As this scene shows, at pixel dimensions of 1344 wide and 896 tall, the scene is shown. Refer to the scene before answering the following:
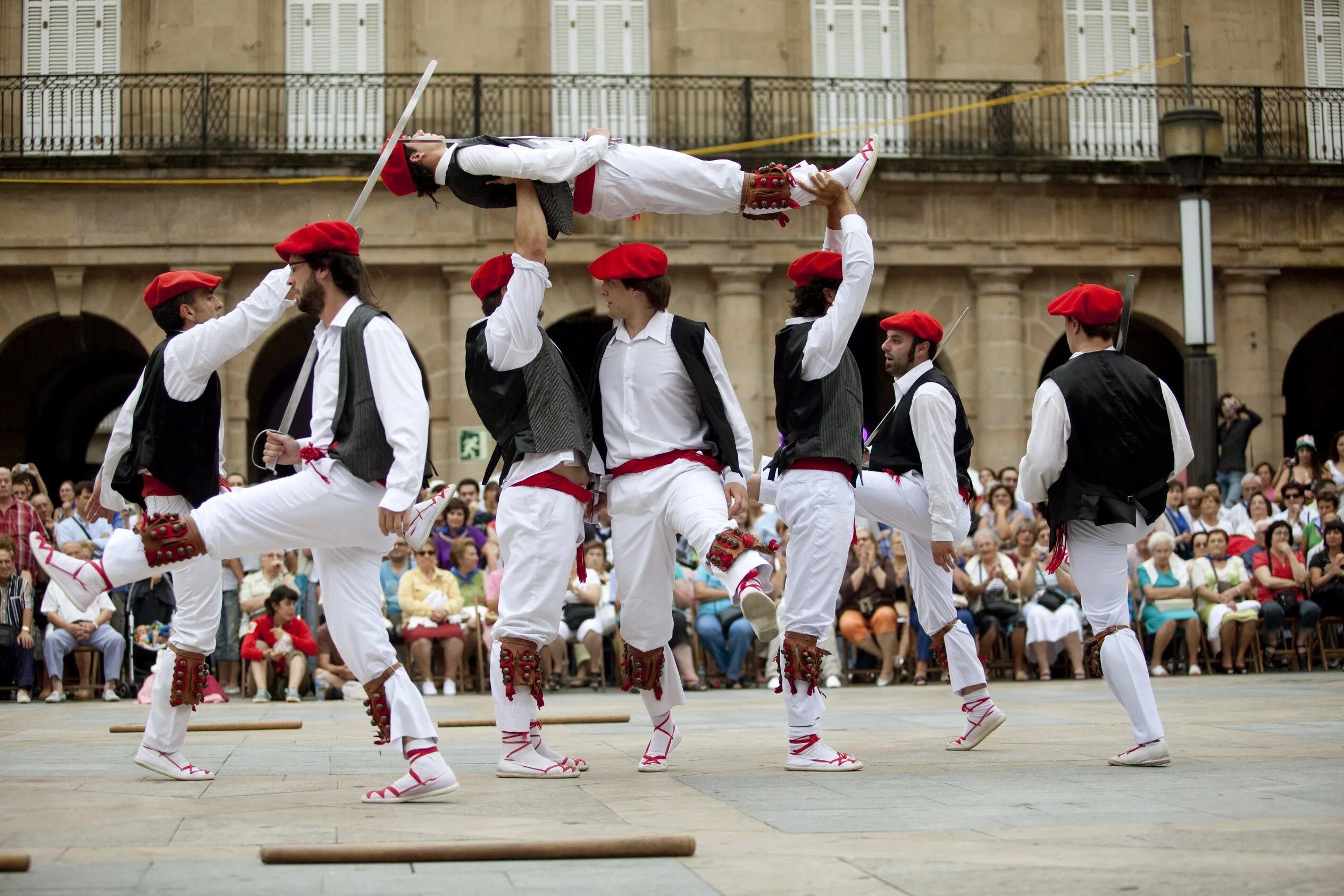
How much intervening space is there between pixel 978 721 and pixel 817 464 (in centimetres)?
168

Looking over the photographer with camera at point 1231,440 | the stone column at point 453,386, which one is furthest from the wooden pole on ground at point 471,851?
the stone column at point 453,386

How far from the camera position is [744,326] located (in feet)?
77.5

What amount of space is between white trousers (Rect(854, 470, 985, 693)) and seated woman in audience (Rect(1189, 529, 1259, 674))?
28.5ft

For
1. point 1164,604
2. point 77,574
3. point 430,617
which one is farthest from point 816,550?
point 1164,604

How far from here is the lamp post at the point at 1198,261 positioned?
19.3 metres

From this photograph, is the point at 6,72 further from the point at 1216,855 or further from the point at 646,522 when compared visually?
the point at 1216,855

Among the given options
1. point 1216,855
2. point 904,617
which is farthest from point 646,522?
point 904,617

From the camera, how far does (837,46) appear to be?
25328mm

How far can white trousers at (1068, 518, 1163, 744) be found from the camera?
7234 mm

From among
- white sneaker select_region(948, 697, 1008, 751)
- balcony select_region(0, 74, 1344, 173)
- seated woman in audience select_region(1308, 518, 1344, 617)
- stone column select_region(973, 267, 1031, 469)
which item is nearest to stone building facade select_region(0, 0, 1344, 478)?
stone column select_region(973, 267, 1031, 469)

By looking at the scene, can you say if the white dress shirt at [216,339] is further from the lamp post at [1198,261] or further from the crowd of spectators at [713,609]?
the lamp post at [1198,261]

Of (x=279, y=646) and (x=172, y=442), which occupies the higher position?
(x=172, y=442)

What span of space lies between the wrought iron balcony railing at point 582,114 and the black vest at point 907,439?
1569cm

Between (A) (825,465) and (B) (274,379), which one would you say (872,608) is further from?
(B) (274,379)
